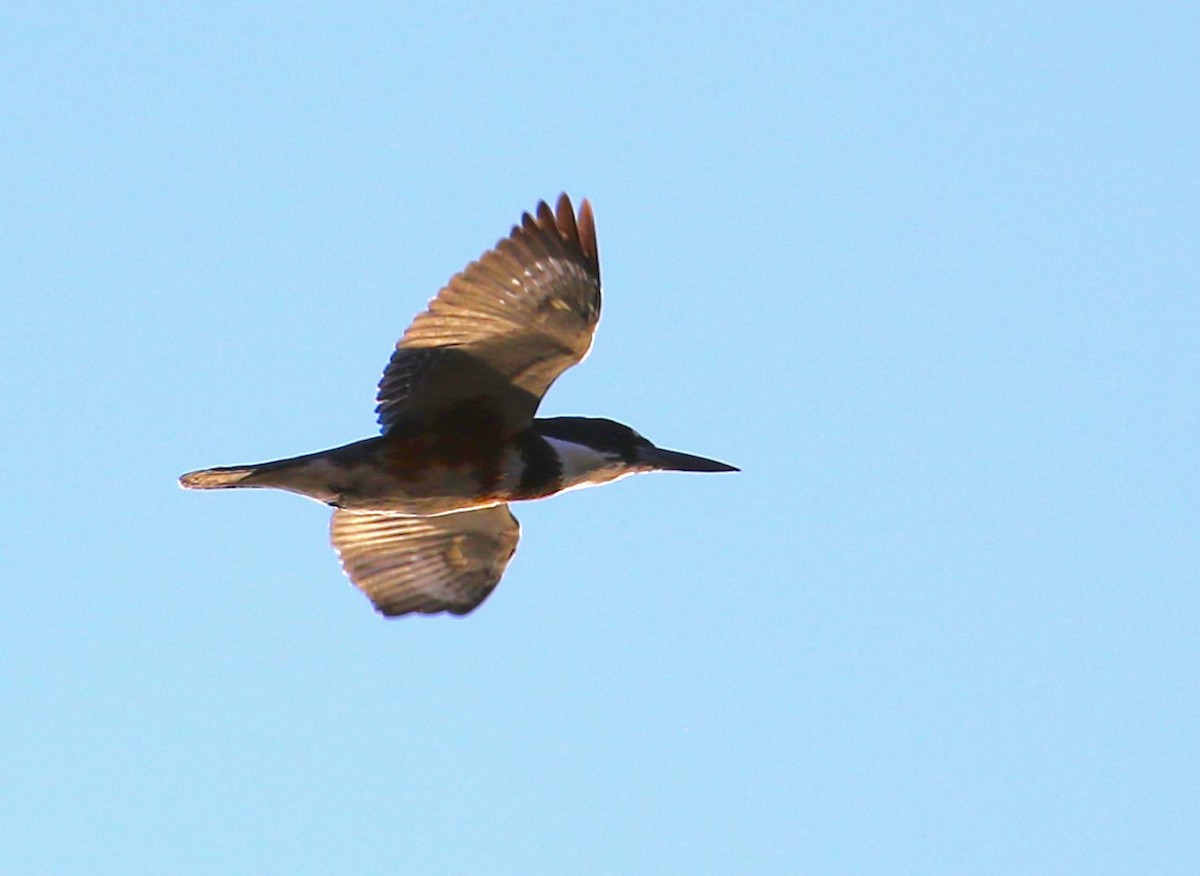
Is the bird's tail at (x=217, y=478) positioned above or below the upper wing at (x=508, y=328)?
below

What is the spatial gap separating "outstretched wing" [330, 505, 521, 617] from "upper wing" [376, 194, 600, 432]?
1507mm

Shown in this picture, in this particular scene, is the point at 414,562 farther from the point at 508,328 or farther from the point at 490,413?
the point at 508,328

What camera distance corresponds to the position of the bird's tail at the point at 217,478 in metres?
10.2

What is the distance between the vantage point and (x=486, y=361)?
10070mm

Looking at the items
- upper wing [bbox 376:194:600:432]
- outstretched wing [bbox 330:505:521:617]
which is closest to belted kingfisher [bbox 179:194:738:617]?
upper wing [bbox 376:194:600:432]

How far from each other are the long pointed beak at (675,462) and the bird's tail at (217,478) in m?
2.09

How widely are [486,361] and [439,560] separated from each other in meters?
1.97

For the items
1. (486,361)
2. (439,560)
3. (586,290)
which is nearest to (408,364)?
(486,361)

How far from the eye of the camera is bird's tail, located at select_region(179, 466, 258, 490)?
10.2 metres

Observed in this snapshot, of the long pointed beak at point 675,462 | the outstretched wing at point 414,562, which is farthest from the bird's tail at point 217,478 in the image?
the long pointed beak at point 675,462

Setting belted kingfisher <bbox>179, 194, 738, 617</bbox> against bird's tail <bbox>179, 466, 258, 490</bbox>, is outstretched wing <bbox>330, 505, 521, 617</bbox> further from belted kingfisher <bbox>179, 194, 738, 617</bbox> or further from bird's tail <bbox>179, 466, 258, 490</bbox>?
bird's tail <bbox>179, 466, 258, 490</bbox>

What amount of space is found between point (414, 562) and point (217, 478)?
178cm

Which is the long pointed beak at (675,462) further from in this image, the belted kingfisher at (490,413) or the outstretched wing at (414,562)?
the outstretched wing at (414,562)

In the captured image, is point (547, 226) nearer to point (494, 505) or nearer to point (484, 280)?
point (484, 280)
